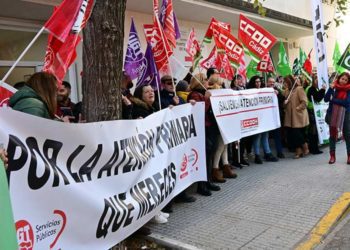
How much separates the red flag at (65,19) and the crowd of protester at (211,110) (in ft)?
1.24

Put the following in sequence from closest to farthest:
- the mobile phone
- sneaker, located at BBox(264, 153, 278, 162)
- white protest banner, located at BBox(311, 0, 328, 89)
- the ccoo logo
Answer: the ccoo logo
the mobile phone
sneaker, located at BBox(264, 153, 278, 162)
white protest banner, located at BBox(311, 0, 328, 89)

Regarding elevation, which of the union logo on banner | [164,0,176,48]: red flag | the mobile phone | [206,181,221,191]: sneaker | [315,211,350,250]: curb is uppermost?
[164,0,176,48]: red flag

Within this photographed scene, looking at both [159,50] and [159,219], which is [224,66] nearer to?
[159,50]

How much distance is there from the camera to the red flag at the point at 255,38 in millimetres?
7688

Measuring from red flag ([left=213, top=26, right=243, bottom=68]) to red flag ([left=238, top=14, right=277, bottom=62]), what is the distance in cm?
19

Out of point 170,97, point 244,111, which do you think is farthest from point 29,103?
point 244,111

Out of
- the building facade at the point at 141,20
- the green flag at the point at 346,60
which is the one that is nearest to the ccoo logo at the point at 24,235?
the building facade at the point at 141,20

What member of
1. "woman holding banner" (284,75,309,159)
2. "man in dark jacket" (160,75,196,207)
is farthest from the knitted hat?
"woman holding banner" (284,75,309,159)

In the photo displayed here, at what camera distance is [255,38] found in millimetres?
7785

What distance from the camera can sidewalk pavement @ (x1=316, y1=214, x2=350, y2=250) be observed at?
13.5ft

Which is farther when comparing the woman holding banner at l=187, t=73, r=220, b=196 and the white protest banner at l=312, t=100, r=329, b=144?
the white protest banner at l=312, t=100, r=329, b=144

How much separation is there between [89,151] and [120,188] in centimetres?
54

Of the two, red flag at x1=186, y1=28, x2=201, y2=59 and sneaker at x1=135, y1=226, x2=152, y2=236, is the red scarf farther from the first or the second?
sneaker at x1=135, y1=226, x2=152, y2=236

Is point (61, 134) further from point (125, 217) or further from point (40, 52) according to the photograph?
point (40, 52)
